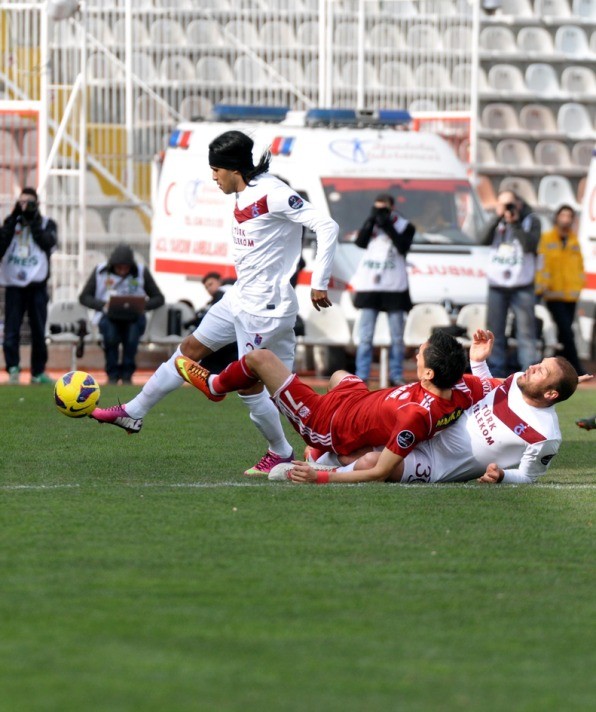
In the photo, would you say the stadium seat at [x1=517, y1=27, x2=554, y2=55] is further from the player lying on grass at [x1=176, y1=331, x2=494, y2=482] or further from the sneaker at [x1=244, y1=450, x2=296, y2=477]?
the sneaker at [x1=244, y1=450, x2=296, y2=477]

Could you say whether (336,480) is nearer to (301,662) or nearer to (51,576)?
(51,576)

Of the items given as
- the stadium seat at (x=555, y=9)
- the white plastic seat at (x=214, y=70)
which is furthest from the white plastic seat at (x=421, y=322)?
the stadium seat at (x=555, y=9)

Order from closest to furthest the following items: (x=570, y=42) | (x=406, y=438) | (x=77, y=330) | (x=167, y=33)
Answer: (x=406, y=438) < (x=77, y=330) < (x=167, y=33) < (x=570, y=42)

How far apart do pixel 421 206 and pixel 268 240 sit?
416 inches

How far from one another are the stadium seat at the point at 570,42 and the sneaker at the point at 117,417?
61.0ft

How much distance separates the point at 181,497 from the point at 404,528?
123 cm

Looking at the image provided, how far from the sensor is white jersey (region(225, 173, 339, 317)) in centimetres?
838

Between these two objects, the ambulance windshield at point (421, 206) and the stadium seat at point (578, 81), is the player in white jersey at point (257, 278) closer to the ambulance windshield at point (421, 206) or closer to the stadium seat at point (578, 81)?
the ambulance windshield at point (421, 206)

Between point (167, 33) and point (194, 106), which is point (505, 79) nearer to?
point (194, 106)

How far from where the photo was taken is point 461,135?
79.7ft

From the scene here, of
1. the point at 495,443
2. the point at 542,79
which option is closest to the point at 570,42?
the point at 542,79

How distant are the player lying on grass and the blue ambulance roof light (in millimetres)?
11864

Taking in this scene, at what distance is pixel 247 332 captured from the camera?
8531 mm

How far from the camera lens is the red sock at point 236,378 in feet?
27.0
